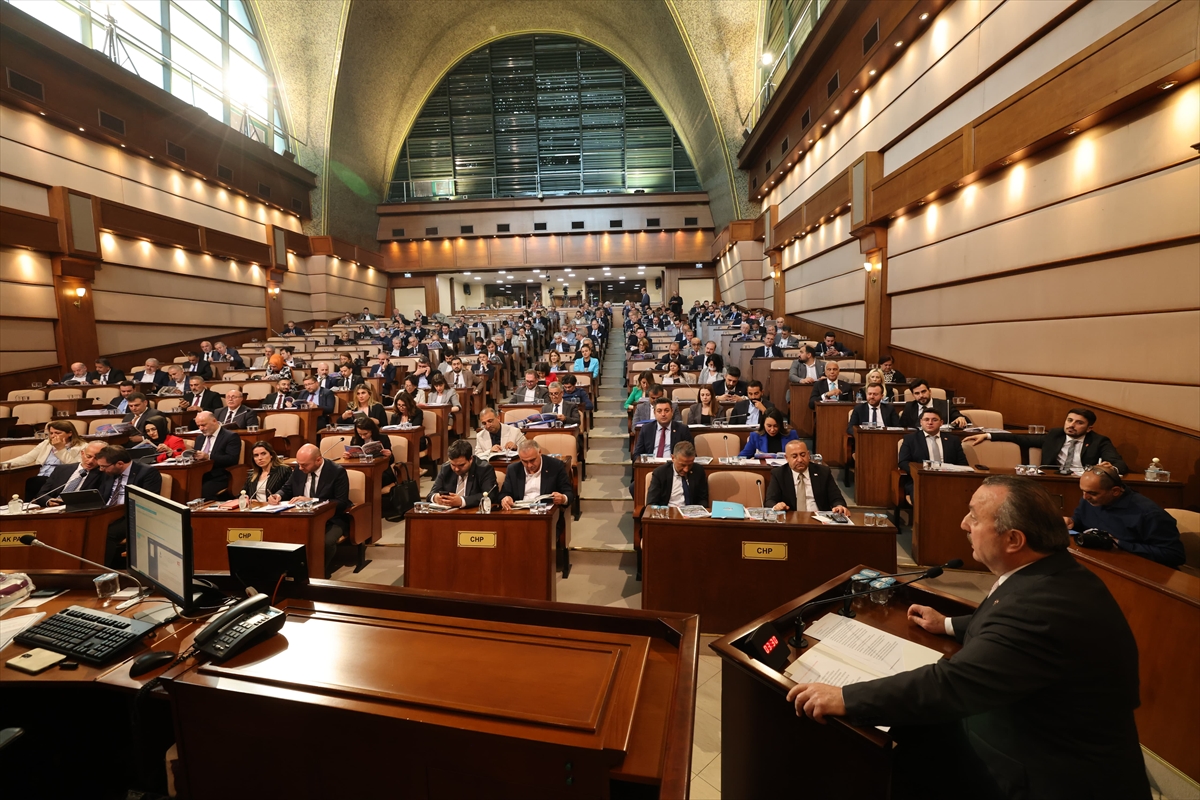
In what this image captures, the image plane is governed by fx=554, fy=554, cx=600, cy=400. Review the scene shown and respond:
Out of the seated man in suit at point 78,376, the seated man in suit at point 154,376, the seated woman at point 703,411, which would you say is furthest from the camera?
the seated man in suit at point 154,376

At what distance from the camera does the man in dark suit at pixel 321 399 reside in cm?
712

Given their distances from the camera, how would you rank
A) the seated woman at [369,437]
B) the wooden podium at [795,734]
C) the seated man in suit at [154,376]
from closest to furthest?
the wooden podium at [795,734] → the seated woman at [369,437] → the seated man in suit at [154,376]

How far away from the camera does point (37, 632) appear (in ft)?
5.75

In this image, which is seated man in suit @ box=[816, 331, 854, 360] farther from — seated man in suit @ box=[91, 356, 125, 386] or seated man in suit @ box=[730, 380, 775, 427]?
seated man in suit @ box=[91, 356, 125, 386]

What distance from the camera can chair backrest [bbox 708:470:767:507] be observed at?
4.11 meters

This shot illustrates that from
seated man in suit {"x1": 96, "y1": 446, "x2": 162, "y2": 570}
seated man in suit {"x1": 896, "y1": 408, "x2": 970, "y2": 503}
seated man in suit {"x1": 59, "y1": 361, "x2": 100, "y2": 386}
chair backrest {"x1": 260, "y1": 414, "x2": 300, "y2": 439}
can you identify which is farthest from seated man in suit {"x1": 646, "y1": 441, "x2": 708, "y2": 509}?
seated man in suit {"x1": 59, "y1": 361, "x2": 100, "y2": 386}

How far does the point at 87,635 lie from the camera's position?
5.65ft

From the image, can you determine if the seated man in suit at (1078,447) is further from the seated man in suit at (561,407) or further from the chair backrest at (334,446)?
the chair backrest at (334,446)

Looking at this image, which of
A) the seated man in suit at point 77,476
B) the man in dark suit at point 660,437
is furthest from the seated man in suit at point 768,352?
the seated man in suit at point 77,476

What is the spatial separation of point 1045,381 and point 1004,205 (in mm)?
2028

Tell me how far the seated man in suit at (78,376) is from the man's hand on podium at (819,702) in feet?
38.4

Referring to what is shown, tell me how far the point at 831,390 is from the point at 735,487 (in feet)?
11.1

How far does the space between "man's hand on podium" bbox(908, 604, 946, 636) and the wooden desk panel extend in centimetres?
120

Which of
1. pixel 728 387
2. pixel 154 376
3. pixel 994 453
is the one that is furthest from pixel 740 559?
pixel 154 376
